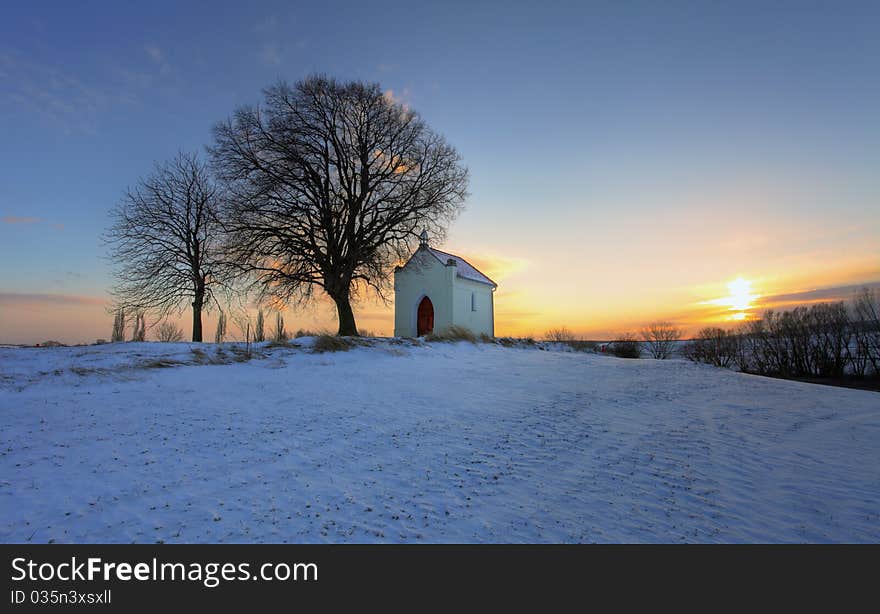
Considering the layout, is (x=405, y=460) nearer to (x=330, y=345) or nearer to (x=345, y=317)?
(x=330, y=345)

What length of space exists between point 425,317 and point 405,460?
19.4m

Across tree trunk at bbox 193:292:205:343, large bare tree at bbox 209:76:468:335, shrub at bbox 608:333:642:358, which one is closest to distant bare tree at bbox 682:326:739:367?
shrub at bbox 608:333:642:358

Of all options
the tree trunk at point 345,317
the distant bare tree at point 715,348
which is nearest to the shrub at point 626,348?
the distant bare tree at point 715,348

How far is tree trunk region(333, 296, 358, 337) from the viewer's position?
17359mm

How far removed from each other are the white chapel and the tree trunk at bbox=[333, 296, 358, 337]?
16.1 feet

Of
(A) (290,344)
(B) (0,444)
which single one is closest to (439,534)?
(B) (0,444)

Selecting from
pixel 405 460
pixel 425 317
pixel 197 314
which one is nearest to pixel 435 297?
pixel 425 317

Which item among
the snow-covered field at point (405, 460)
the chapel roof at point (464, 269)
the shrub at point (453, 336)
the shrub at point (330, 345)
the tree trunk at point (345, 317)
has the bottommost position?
the snow-covered field at point (405, 460)

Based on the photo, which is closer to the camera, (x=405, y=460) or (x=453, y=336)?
(x=405, y=460)

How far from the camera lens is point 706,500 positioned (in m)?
3.40

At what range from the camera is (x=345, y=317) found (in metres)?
17.4

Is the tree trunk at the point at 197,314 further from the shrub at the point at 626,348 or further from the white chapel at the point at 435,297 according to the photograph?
the shrub at the point at 626,348

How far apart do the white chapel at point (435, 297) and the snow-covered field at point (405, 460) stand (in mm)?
14058

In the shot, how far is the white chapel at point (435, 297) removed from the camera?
73.2 feet
